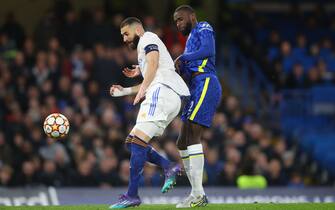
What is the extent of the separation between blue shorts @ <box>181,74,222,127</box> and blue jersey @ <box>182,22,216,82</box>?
0.42 feet

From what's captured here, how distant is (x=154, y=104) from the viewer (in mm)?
11195

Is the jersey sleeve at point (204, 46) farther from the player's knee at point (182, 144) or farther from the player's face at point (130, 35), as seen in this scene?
the player's knee at point (182, 144)

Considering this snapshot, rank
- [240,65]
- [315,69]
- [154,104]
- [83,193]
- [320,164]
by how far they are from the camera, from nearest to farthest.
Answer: [154,104], [83,193], [320,164], [315,69], [240,65]

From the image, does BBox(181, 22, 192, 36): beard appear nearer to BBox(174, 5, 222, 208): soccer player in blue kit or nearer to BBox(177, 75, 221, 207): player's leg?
BBox(174, 5, 222, 208): soccer player in blue kit

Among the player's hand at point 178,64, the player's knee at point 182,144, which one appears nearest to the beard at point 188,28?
the player's hand at point 178,64

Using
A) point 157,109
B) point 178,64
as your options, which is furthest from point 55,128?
point 178,64

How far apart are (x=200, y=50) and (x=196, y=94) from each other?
55 centimetres

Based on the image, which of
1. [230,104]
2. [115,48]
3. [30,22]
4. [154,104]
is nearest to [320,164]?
[230,104]

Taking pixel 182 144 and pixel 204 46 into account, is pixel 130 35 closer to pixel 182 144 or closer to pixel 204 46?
pixel 204 46

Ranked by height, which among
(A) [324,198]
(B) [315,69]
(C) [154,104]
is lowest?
(A) [324,198]

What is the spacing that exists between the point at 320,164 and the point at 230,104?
2.32 m

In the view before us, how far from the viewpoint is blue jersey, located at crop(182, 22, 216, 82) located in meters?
11.4

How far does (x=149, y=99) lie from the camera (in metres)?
11.2

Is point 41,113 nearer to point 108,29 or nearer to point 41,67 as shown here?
point 41,67
